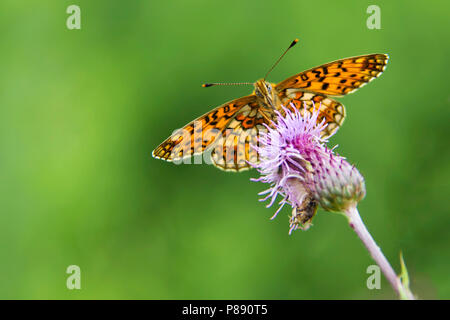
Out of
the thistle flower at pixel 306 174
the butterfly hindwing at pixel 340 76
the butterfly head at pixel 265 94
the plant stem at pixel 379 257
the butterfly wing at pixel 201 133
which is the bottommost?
the plant stem at pixel 379 257

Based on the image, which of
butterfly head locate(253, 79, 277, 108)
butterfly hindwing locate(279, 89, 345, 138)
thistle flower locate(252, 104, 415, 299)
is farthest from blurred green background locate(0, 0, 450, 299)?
thistle flower locate(252, 104, 415, 299)

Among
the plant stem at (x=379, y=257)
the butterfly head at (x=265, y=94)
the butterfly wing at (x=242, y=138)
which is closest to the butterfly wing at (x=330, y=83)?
the butterfly head at (x=265, y=94)

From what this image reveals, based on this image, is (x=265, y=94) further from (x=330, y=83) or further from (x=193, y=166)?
(x=193, y=166)

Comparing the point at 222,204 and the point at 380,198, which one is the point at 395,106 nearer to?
the point at 380,198

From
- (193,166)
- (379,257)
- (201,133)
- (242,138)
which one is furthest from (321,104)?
(193,166)

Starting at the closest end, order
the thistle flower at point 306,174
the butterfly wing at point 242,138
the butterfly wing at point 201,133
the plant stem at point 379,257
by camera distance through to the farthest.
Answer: the plant stem at point 379,257, the thistle flower at point 306,174, the butterfly wing at point 201,133, the butterfly wing at point 242,138

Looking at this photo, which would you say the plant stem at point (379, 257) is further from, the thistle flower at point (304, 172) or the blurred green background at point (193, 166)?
the blurred green background at point (193, 166)

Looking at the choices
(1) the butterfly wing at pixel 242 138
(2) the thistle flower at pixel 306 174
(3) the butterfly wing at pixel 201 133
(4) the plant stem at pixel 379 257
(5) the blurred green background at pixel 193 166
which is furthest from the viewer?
(5) the blurred green background at pixel 193 166
